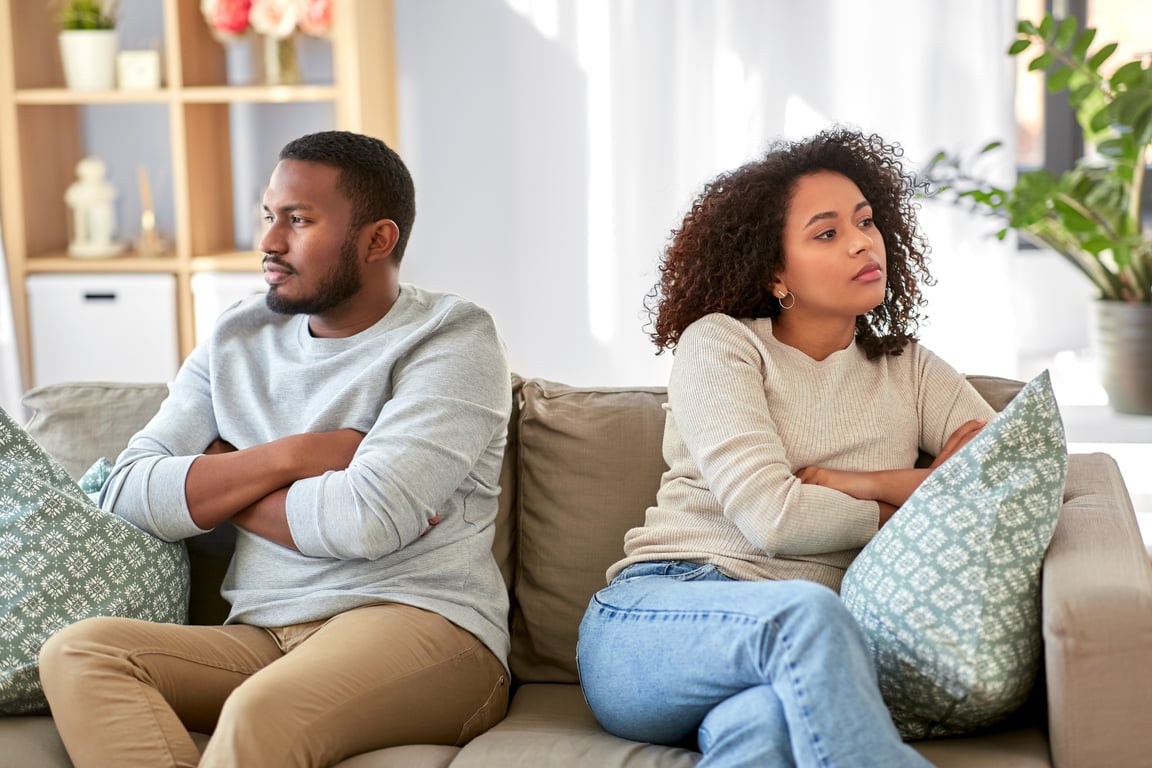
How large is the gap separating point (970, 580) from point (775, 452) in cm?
31

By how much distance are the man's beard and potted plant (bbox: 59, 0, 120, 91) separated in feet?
6.34

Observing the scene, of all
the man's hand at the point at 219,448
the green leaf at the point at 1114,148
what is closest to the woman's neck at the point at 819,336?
the man's hand at the point at 219,448

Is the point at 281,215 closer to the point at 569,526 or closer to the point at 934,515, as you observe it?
the point at 569,526

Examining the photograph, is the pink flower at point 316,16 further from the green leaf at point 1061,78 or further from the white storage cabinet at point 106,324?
the green leaf at point 1061,78

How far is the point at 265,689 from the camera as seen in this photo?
1496mm

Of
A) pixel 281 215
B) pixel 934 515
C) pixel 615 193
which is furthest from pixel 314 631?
pixel 615 193

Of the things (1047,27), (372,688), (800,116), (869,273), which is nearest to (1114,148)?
(1047,27)

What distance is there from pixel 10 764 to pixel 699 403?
950 millimetres

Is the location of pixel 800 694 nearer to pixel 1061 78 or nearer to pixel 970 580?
pixel 970 580

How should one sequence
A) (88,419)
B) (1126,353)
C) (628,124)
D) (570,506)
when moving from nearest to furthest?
(570,506) → (88,419) → (1126,353) → (628,124)

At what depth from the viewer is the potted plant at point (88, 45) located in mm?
3451

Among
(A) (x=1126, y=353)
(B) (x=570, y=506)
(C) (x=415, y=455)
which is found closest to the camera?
(C) (x=415, y=455)

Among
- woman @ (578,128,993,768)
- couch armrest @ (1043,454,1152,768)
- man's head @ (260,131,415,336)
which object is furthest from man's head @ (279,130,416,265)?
couch armrest @ (1043,454,1152,768)

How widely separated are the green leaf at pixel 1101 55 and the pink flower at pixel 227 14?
2.06 meters
